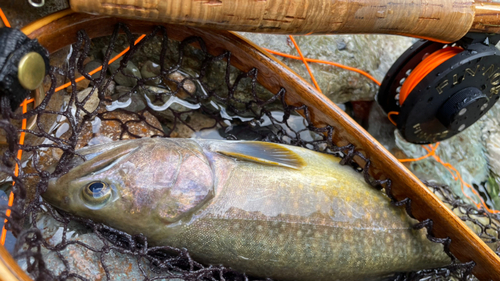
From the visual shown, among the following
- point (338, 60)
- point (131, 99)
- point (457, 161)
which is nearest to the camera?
point (131, 99)

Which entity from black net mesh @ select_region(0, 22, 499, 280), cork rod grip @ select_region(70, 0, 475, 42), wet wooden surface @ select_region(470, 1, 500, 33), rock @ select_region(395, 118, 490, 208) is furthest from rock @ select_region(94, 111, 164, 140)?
rock @ select_region(395, 118, 490, 208)

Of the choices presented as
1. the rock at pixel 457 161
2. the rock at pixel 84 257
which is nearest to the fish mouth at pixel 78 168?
the rock at pixel 84 257

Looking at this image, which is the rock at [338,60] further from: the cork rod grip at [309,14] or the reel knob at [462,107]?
the cork rod grip at [309,14]

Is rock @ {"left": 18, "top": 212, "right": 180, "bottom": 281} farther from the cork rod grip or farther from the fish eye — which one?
the cork rod grip

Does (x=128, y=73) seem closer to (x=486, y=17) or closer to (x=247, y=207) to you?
(x=247, y=207)

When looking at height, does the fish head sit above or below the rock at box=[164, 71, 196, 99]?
below

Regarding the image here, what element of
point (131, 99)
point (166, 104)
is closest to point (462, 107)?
point (166, 104)
